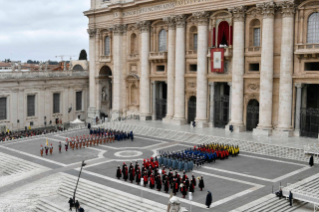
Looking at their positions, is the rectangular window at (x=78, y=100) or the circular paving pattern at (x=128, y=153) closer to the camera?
the circular paving pattern at (x=128, y=153)

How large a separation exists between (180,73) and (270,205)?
1160 inches

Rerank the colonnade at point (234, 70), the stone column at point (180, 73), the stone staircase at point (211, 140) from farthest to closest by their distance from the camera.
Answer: the stone column at point (180, 73)
the colonnade at point (234, 70)
the stone staircase at point (211, 140)

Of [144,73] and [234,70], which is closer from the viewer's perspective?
[234,70]

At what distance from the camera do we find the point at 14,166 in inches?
1452

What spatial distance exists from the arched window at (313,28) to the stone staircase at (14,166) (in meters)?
30.1

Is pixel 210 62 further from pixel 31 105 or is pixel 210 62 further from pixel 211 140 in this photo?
pixel 31 105

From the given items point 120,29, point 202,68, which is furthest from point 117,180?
point 120,29

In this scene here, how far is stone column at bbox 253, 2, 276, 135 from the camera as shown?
43.7m

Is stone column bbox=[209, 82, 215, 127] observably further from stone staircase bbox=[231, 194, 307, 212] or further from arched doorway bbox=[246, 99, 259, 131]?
stone staircase bbox=[231, 194, 307, 212]

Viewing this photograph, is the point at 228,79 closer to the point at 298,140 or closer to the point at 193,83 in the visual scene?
the point at 193,83

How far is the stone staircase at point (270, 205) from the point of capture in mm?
24922

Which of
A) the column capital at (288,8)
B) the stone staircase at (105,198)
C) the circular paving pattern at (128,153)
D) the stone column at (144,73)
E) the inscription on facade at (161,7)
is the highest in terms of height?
the inscription on facade at (161,7)

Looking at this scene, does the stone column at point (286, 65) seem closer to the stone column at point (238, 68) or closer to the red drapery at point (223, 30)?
the stone column at point (238, 68)

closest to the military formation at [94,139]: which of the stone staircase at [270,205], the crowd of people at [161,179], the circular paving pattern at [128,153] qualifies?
the circular paving pattern at [128,153]
